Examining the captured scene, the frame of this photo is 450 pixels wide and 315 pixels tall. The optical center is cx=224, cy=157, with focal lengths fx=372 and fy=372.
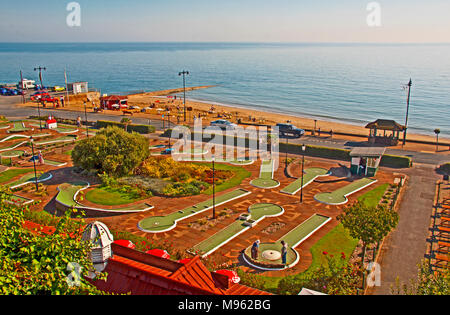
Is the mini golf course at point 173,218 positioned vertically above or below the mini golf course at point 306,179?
below

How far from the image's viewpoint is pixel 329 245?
80.2 feet

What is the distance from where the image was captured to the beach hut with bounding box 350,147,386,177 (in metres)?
37.2

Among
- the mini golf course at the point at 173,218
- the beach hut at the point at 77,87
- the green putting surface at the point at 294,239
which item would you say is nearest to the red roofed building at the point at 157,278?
the green putting surface at the point at 294,239

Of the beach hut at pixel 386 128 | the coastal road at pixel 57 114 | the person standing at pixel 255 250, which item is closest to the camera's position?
the person standing at pixel 255 250

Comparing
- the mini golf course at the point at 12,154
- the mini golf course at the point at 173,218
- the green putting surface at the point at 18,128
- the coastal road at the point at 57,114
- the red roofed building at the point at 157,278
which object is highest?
the red roofed building at the point at 157,278

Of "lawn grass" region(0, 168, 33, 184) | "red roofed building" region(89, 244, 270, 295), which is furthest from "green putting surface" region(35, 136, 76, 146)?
"red roofed building" region(89, 244, 270, 295)

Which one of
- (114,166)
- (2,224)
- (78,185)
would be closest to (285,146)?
(114,166)

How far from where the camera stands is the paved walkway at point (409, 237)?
21.1 metres

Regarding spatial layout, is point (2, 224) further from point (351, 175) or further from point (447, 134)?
point (447, 134)

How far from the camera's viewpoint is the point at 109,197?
3184cm

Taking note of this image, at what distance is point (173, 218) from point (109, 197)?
7226 mm

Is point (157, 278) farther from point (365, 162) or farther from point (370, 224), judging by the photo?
point (365, 162)

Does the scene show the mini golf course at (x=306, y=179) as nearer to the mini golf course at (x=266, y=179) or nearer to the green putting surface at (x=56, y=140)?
the mini golf course at (x=266, y=179)

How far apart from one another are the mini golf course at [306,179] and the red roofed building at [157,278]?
17.8 m
